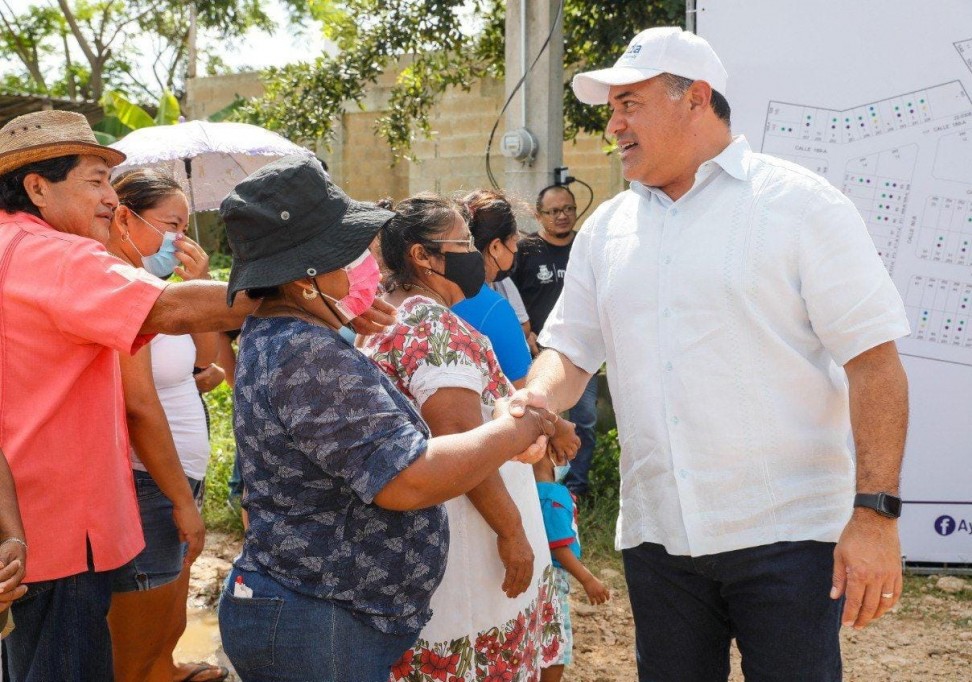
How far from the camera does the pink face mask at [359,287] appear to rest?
90.1 inches

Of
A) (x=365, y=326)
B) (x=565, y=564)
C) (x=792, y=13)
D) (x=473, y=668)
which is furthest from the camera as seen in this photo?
(x=792, y=13)

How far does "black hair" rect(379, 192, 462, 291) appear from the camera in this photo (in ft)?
10.1

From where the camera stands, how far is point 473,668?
2.79 meters

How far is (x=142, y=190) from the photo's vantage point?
3682 mm

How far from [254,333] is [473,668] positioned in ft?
3.82

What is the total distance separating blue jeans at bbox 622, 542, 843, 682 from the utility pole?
5264 millimetres

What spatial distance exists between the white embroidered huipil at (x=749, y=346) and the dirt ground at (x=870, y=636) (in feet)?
6.99

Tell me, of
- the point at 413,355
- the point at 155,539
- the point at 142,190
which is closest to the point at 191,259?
the point at 142,190

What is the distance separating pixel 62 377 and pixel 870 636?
12.7 feet

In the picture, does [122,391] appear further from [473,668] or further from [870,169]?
[870,169]

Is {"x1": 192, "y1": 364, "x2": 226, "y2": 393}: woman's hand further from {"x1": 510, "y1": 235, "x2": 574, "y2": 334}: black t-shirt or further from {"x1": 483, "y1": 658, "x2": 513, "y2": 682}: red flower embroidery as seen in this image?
{"x1": 510, "y1": 235, "x2": 574, "y2": 334}: black t-shirt

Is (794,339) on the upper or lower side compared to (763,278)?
lower

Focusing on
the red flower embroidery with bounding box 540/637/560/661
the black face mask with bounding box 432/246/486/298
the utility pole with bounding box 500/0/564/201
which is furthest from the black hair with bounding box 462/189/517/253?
the utility pole with bounding box 500/0/564/201

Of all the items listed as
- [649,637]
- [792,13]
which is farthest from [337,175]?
[649,637]
